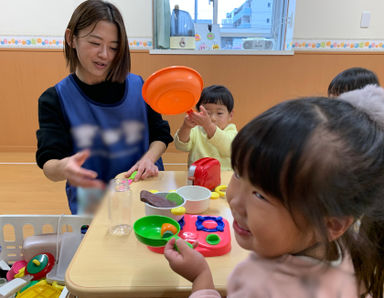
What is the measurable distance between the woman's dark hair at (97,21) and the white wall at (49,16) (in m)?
1.50

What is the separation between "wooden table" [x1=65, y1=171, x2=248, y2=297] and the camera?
0.51 metres

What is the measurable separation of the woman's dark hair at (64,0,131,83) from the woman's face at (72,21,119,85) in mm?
12

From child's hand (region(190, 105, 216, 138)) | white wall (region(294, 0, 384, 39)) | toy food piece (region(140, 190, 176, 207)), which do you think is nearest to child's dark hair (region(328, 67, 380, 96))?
child's hand (region(190, 105, 216, 138))

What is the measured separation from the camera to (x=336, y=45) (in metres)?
2.44

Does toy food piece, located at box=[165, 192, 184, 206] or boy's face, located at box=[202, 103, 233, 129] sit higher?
boy's face, located at box=[202, 103, 233, 129]

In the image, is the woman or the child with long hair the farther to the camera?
the woman

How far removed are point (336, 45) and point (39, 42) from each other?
2.39m

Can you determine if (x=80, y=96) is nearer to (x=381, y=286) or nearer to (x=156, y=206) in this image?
(x=156, y=206)

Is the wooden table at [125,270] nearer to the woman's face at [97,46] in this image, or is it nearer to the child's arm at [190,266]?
the child's arm at [190,266]

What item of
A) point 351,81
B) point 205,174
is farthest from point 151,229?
point 351,81

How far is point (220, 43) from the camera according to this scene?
8.37ft

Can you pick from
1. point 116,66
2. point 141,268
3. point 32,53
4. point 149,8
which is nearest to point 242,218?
point 141,268

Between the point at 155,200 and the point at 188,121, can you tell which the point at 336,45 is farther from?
the point at 155,200

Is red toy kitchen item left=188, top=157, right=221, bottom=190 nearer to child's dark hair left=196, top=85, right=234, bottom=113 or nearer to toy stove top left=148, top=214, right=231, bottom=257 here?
toy stove top left=148, top=214, right=231, bottom=257
